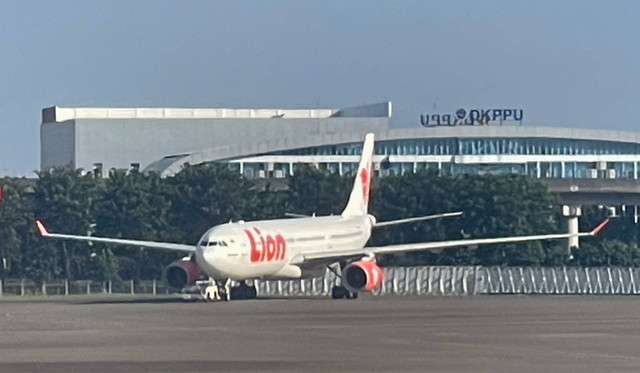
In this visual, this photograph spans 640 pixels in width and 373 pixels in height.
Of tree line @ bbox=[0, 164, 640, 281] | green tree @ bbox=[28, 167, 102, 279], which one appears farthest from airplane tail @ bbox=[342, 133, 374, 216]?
green tree @ bbox=[28, 167, 102, 279]

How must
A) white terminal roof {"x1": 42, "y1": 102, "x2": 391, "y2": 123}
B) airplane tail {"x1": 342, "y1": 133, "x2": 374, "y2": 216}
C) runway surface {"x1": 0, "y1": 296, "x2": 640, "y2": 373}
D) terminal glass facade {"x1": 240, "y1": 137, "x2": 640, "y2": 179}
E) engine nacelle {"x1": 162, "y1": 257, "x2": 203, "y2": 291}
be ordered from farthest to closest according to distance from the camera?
white terminal roof {"x1": 42, "y1": 102, "x2": 391, "y2": 123} < terminal glass facade {"x1": 240, "y1": 137, "x2": 640, "y2": 179} < airplane tail {"x1": 342, "y1": 133, "x2": 374, "y2": 216} < engine nacelle {"x1": 162, "y1": 257, "x2": 203, "y2": 291} < runway surface {"x1": 0, "y1": 296, "x2": 640, "y2": 373}

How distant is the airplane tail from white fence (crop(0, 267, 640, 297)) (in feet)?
12.2

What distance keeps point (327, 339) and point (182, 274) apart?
122 ft

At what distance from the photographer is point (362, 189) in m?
83.9

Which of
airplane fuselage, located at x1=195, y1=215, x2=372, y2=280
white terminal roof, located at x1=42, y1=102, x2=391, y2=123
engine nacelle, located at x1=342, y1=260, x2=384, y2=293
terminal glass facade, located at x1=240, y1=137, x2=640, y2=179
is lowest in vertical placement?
engine nacelle, located at x1=342, y1=260, x2=384, y2=293

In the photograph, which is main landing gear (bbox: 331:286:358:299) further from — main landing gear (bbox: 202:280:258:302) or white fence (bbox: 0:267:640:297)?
white fence (bbox: 0:267:640:297)

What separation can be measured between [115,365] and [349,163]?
12170 centimetres

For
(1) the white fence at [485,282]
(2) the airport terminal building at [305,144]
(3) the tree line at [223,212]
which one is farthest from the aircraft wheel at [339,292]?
(2) the airport terminal building at [305,144]

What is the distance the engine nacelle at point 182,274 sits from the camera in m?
73.1

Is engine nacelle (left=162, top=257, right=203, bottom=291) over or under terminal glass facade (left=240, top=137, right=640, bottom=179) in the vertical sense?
under

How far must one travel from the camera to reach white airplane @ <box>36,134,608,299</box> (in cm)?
6988

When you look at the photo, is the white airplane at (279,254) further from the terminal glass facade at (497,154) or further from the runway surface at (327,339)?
the terminal glass facade at (497,154)

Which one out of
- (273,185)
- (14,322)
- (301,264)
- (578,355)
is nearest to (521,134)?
(273,185)

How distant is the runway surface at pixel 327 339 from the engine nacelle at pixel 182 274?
13919 millimetres
